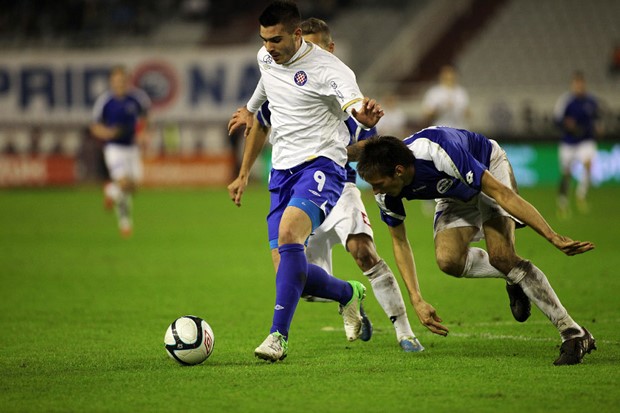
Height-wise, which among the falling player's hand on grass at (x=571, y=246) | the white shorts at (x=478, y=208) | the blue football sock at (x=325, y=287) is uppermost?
the white shorts at (x=478, y=208)

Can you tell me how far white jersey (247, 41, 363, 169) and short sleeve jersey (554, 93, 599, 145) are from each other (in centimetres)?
1495

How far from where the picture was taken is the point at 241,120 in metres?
7.31

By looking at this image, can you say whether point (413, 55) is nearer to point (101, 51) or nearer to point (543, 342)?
point (101, 51)

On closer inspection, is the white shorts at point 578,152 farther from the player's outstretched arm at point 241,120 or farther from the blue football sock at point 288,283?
the blue football sock at point 288,283

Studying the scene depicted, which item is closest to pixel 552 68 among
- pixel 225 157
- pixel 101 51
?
pixel 225 157

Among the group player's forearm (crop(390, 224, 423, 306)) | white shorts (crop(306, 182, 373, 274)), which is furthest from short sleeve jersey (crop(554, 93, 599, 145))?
player's forearm (crop(390, 224, 423, 306))

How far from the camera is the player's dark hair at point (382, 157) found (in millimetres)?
6141

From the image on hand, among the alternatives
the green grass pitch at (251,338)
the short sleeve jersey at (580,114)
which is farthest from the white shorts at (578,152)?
the green grass pitch at (251,338)

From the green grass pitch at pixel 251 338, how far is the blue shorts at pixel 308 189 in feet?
3.07

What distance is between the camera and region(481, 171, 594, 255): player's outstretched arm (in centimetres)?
570

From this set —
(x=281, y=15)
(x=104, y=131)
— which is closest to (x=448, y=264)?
(x=281, y=15)

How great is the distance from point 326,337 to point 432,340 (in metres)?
0.80

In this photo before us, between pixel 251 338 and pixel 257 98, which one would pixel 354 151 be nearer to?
pixel 257 98

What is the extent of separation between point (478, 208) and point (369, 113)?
119 cm
